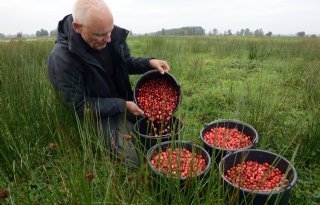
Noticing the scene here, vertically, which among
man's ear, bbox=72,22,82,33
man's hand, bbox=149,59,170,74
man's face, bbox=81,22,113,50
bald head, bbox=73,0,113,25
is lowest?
man's hand, bbox=149,59,170,74

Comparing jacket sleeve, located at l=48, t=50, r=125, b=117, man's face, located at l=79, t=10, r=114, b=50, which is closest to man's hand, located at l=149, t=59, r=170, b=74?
jacket sleeve, located at l=48, t=50, r=125, b=117

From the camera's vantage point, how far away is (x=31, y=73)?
10.2 ft

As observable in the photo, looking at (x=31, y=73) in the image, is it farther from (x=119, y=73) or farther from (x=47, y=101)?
(x=119, y=73)

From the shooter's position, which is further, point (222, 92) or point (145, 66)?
point (222, 92)

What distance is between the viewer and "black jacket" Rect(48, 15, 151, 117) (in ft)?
9.44

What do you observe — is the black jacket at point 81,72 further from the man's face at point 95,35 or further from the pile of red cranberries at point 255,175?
the pile of red cranberries at point 255,175

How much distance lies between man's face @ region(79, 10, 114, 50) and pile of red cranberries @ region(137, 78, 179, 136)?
2.61ft

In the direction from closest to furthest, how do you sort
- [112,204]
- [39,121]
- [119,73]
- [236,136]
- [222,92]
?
[112,204]
[39,121]
[236,136]
[119,73]
[222,92]

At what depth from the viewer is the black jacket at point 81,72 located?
288cm

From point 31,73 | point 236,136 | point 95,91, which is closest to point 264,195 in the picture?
point 236,136

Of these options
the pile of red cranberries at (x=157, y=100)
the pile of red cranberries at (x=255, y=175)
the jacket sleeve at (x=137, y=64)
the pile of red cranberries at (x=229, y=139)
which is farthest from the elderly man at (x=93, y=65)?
the pile of red cranberries at (x=255, y=175)

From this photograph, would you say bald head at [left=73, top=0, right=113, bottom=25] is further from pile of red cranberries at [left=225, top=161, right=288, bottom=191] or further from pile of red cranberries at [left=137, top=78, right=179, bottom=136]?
pile of red cranberries at [left=225, top=161, right=288, bottom=191]

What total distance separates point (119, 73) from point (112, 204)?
2290 mm

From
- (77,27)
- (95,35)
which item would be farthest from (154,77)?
(77,27)
